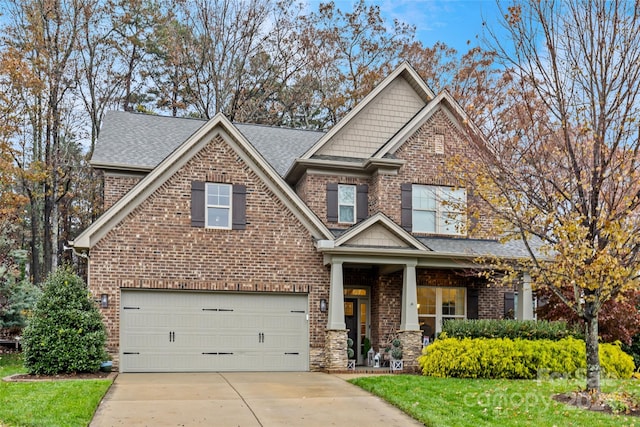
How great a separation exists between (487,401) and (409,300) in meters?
5.84

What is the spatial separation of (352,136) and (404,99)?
2308 millimetres

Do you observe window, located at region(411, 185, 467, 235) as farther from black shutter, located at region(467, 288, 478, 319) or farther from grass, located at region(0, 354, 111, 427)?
→ grass, located at region(0, 354, 111, 427)

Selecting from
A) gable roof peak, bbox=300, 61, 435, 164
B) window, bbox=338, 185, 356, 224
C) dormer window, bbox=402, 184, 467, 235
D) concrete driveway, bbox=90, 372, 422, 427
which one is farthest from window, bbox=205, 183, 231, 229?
dormer window, bbox=402, 184, 467, 235

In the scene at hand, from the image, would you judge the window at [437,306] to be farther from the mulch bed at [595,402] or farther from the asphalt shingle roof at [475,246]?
the mulch bed at [595,402]

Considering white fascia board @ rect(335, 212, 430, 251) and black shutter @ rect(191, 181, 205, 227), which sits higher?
black shutter @ rect(191, 181, 205, 227)

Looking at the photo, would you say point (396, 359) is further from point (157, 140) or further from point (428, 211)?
point (157, 140)

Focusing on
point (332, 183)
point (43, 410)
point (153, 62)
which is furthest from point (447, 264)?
point (153, 62)

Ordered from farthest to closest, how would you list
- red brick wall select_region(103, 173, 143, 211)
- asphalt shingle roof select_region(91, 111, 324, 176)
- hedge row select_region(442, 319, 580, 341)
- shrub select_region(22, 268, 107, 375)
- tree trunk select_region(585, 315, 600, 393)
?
asphalt shingle roof select_region(91, 111, 324, 176), red brick wall select_region(103, 173, 143, 211), hedge row select_region(442, 319, 580, 341), shrub select_region(22, 268, 107, 375), tree trunk select_region(585, 315, 600, 393)

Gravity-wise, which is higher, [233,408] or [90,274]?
[90,274]

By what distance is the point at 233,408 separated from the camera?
409 inches

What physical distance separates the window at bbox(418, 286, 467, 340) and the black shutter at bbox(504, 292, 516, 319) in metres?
1.32

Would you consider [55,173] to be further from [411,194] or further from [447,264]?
[447,264]

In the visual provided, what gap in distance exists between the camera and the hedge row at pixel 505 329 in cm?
1539

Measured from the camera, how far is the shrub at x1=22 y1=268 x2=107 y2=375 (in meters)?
13.5
